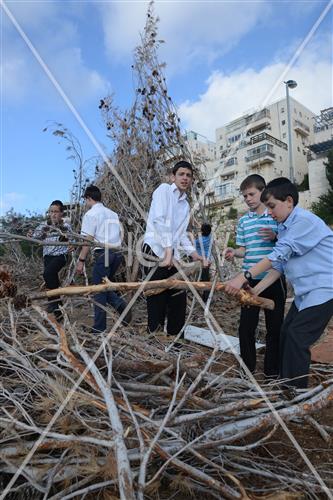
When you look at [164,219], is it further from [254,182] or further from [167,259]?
[254,182]

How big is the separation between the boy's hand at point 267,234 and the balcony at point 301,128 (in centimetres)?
4170

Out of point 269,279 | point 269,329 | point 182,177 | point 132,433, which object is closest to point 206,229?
point 182,177

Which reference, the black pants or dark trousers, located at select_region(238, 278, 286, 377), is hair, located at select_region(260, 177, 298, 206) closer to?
dark trousers, located at select_region(238, 278, 286, 377)

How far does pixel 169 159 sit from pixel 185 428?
4.03 metres

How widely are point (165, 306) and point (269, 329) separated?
0.77 meters

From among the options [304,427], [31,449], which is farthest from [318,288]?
[31,449]

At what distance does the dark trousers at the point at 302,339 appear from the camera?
78.4 inches

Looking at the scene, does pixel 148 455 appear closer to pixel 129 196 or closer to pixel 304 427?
pixel 304 427

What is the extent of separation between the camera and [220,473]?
1328mm

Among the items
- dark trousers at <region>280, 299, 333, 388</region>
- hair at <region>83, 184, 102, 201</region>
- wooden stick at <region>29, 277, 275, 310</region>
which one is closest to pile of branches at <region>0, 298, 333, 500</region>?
dark trousers at <region>280, 299, 333, 388</region>

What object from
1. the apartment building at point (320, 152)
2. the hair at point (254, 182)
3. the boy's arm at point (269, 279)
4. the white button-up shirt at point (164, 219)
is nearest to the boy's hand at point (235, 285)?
the boy's arm at point (269, 279)

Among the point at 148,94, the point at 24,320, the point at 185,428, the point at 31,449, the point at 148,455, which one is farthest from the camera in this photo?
the point at 148,94

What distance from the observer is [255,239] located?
8.95 feet

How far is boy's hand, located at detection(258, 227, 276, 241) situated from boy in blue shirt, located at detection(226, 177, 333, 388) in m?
0.41
